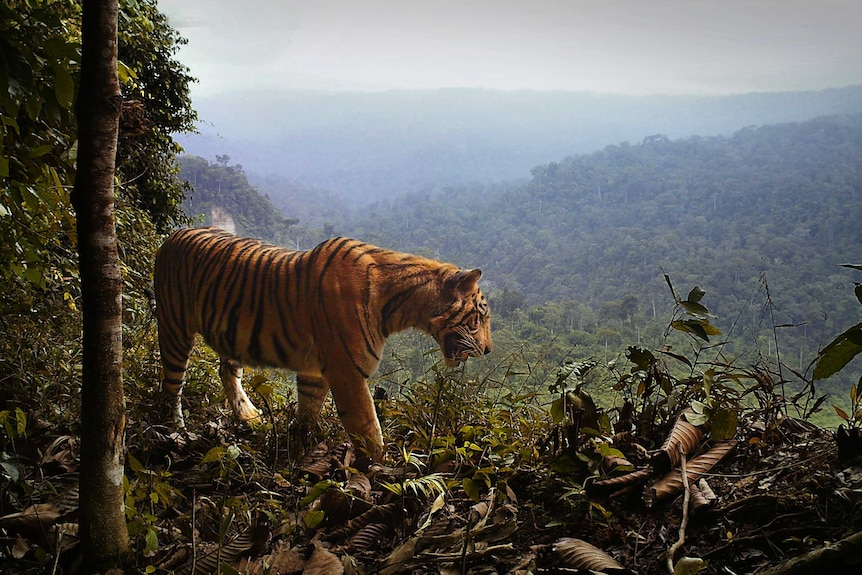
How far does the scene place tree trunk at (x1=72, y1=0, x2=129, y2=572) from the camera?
3.70 feet

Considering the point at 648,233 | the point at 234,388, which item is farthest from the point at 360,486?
the point at 648,233

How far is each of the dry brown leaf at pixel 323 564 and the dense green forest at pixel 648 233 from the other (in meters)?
1.58

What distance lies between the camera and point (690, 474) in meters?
1.37

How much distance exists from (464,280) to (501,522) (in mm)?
1558

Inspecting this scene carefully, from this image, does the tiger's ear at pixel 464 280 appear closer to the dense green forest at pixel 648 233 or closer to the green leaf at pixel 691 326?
the dense green forest at pixel 648 233

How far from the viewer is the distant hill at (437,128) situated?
8.41 m

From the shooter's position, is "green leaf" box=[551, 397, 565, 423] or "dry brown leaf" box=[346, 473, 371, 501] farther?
"dry brown leaf" box=[346, 473, 371, 501]

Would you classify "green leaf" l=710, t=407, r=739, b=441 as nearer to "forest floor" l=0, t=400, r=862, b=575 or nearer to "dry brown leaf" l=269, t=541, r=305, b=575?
"forest floor" l=0, t=400, r=862, b=575

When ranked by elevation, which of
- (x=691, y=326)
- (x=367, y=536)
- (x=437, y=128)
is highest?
(x=437, y=128)

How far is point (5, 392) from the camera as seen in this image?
245 cm

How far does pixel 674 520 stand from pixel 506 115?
433 inches

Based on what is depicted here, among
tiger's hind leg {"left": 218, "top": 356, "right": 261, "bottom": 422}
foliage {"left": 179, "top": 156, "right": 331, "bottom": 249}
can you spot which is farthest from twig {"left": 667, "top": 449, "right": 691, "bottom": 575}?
foliage {"left": 179, "top": 156, "right": 331, "bottom": 249}

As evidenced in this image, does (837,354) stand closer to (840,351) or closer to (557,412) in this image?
(840,351)

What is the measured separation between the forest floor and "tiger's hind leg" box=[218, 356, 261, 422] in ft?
4.69
